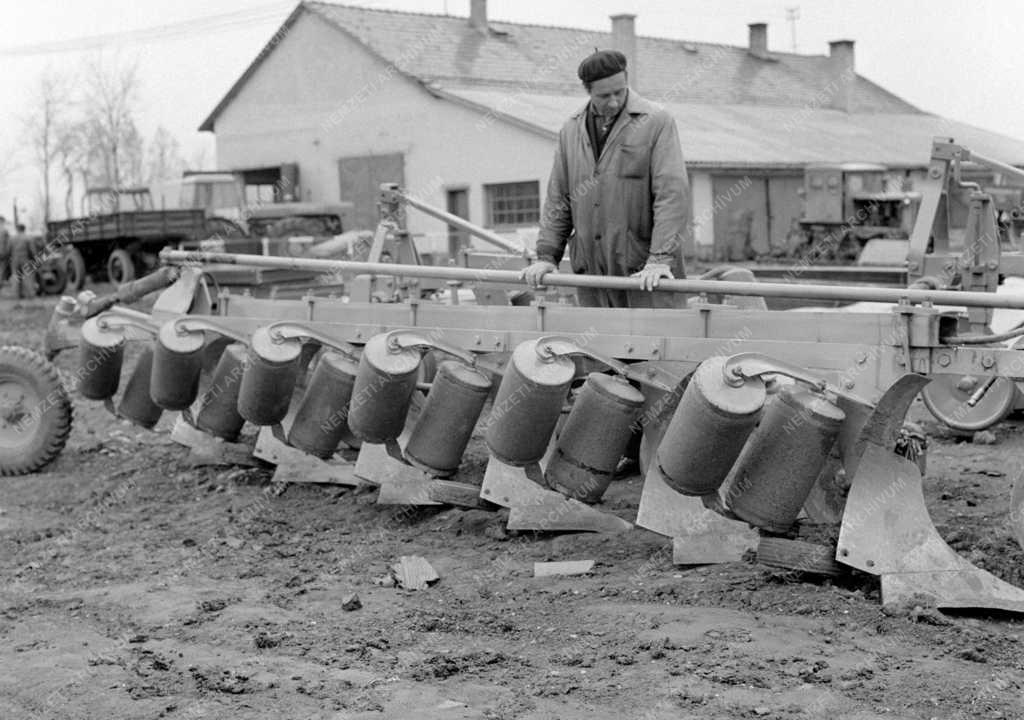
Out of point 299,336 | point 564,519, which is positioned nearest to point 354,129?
point 299,336

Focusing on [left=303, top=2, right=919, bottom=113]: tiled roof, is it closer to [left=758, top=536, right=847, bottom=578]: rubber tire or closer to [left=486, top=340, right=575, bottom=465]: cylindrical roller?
[left=486, top=340, right=575, bottom=465]: cylindrical roller

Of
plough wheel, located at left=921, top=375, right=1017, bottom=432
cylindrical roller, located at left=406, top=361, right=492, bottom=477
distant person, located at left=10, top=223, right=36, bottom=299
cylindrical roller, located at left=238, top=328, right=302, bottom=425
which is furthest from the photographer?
distant person, located at left=10, top=223, right=36, bottom=299

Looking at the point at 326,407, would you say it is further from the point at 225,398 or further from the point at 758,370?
the point at 758,370

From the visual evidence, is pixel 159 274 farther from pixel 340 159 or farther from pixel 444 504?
pixel 340 159

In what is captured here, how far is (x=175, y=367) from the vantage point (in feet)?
24.9

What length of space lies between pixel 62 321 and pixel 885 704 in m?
6.03

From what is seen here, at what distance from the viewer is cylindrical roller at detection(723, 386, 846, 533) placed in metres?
5.30

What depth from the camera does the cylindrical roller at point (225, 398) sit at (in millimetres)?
7566

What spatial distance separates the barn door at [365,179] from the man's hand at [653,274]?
23.8 m

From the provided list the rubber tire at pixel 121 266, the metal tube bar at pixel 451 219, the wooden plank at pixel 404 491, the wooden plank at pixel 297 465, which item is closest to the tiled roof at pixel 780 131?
the rubber tire at pixel 121 266

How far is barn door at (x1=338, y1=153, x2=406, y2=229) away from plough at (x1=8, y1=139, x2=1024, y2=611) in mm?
22201

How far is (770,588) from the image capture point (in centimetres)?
531

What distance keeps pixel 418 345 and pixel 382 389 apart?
26 cm

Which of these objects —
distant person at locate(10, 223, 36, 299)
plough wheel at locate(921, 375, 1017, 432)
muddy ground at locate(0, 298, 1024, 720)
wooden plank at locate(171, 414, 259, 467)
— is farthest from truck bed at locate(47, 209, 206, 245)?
muddy ground at locate(0, 298, 1024, 720)
